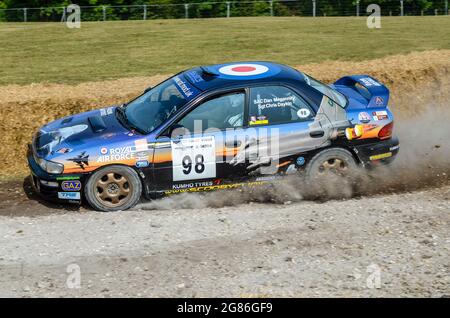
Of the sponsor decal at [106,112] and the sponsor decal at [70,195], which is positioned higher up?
the sponsor decal at [106,112]

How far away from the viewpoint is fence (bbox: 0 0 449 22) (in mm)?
29359

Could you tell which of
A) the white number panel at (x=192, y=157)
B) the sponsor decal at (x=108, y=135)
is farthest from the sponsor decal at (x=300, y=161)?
the sponsor decal at (x=108, y=135)

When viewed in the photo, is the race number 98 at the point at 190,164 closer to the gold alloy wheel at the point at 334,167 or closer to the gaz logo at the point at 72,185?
the gaz logo at the point at 72,185

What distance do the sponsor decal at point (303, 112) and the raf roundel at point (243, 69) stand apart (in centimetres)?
74

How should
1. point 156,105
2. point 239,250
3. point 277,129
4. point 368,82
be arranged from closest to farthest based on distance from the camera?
point 239,250
point 277,129
point 156,105
point 368,82

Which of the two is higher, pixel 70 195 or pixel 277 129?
pixel 277 129

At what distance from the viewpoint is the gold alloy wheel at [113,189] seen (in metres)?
8.36

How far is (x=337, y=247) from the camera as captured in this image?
7273mm

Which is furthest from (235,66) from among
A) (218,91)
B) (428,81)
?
(428,81)

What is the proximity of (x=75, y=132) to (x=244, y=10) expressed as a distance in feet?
74.5

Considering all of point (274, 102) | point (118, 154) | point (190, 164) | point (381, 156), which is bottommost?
point (381, 156)

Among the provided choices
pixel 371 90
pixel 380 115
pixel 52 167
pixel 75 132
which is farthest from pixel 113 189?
pixel 371 90

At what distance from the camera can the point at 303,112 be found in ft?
28.6

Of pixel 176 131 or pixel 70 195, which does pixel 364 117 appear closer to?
pixel 176 131
